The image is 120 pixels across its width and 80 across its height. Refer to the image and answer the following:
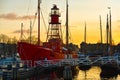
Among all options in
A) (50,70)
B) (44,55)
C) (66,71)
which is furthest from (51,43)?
(66,71)

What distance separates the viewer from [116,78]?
62.9m

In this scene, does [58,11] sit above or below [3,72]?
above

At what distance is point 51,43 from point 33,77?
15.3 metres

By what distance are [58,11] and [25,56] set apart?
11823mm

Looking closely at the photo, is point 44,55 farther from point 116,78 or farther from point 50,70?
point 116,78

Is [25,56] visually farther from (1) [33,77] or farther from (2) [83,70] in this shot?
(2) [83,70]

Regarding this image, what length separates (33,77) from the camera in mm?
58438

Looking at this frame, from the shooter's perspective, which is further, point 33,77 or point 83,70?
point 83,70

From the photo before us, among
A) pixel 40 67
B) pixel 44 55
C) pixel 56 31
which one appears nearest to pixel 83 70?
pixel 56 31

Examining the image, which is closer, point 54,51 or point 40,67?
point 40,67

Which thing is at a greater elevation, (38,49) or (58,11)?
(58,11)

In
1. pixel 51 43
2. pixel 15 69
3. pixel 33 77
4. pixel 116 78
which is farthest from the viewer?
pixel 51 43

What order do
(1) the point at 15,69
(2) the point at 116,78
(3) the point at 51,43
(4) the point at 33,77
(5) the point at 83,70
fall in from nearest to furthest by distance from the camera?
(1) the point at 15,69 < (4) the point at 33,77 < (2) the point at 116,78 < (3) the point at 51,43 < (5) the point at 83,70

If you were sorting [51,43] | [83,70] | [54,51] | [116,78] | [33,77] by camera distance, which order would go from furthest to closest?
[83,70]
[51,43]
[54,51]
[116,78]
[33,77]
